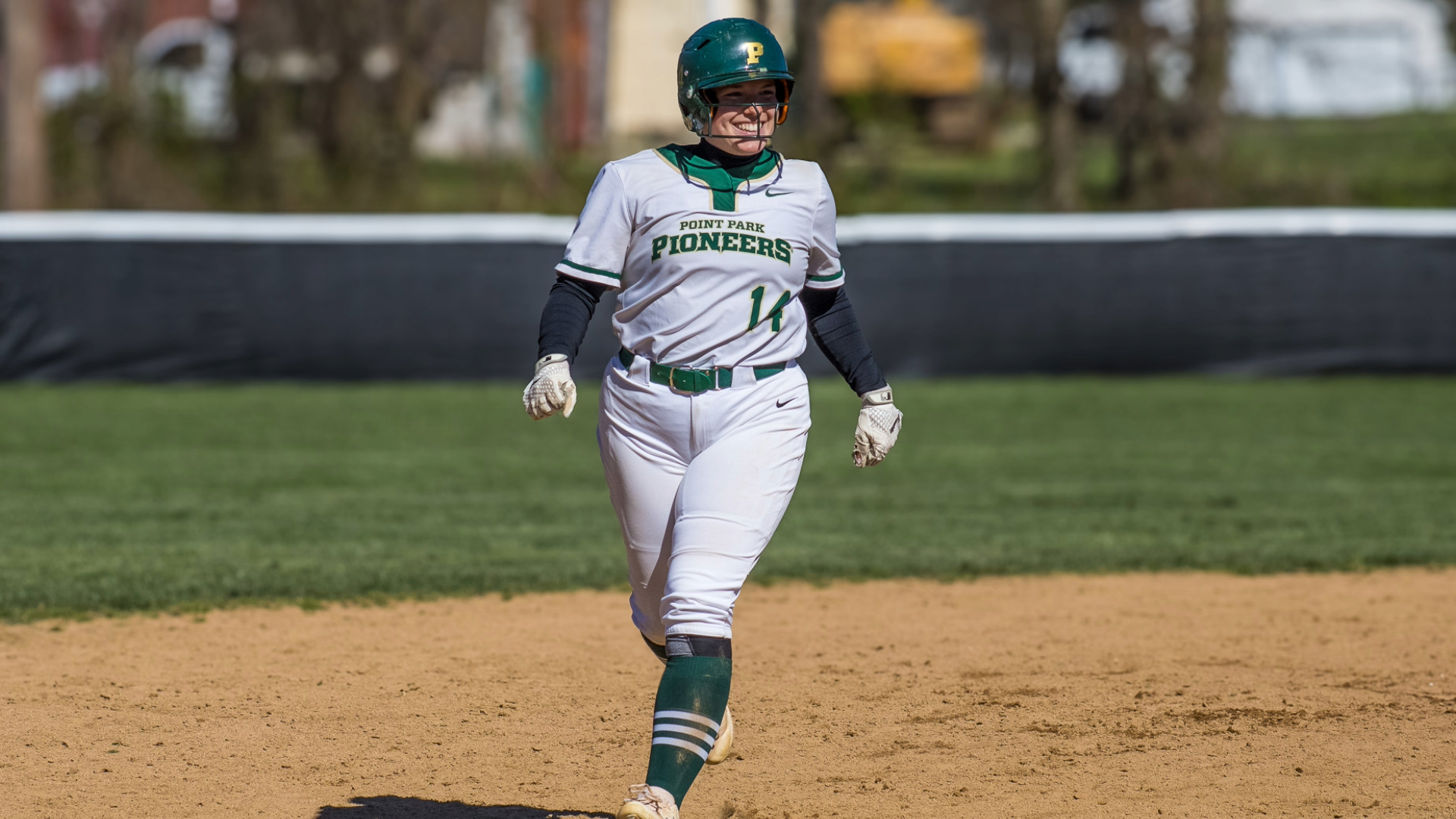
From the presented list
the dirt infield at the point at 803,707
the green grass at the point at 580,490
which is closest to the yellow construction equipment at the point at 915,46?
the green grass at the point at 580,490

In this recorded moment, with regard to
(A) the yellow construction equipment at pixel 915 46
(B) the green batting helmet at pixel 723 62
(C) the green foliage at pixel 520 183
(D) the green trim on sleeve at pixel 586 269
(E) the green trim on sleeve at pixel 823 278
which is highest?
(A) the yellow construction equipment at pixel 915 46

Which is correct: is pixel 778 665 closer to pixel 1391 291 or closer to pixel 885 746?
pixel 885 746

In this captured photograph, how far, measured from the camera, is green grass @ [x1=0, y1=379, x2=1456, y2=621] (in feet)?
25.4

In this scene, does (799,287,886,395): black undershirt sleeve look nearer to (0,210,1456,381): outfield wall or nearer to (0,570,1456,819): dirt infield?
(0,570,1456,819): dirt infield

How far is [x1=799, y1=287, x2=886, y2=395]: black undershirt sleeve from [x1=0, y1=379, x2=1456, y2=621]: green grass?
141 inches

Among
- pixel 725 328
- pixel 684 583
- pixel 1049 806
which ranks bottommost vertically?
pixel 1049 806

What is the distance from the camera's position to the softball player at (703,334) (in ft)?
12.2

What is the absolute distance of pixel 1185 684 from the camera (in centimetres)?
557

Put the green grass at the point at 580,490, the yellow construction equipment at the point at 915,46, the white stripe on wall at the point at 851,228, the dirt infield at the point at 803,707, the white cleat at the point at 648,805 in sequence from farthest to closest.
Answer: the yellow construction equipment at the point at 915,46 → the white stripe on wall at the point at 851,228 → the green grass at the point at 580,490 → the dirt infield at the point at 803,707 → the white cleat at the point at 648,805

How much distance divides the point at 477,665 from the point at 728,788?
1760mm

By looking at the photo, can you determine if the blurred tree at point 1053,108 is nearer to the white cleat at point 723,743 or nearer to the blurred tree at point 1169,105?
the blurred tree at point 1169,105

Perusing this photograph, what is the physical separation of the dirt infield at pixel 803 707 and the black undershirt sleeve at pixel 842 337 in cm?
113

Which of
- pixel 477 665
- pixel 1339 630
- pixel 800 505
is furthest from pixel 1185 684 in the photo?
pixel 800 505

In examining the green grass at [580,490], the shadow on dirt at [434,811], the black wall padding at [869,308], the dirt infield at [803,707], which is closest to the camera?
the shadow on dirt at [434,811]
